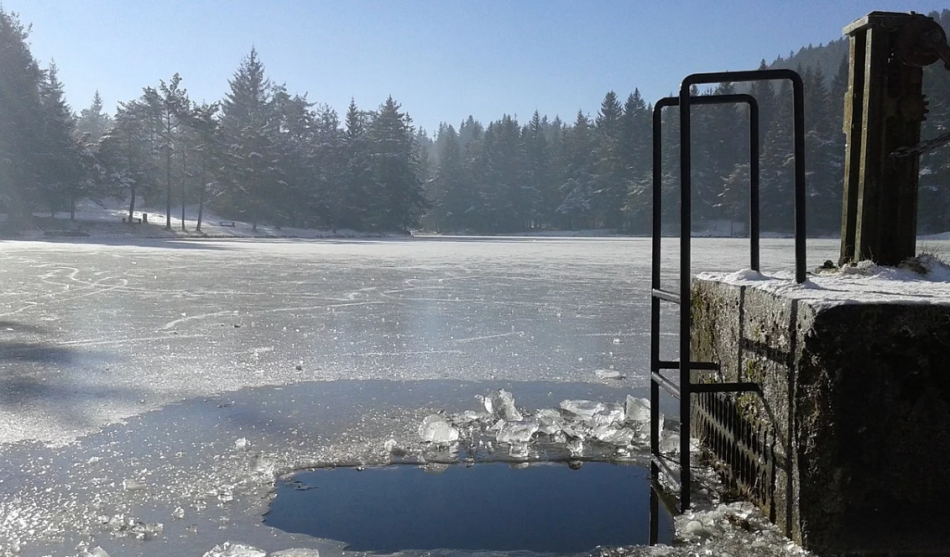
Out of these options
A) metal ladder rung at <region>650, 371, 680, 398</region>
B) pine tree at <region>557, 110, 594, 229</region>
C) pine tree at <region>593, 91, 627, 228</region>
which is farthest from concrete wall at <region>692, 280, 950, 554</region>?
pine tree at <region>557, 110, 594, 229</region>

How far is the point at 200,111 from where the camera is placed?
53531 mm

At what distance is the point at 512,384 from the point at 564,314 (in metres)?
3.86

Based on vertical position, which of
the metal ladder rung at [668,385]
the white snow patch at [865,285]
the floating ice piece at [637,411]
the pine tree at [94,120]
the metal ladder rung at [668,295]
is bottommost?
the floating ice piece at [637,411]

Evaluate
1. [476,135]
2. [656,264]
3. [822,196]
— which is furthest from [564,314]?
[476,135]

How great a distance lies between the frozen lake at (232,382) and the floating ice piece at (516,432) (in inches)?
19.9

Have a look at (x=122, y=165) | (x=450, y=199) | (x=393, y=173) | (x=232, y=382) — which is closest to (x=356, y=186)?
(x=393, y=173)

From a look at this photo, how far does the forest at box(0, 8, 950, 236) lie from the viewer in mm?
49344

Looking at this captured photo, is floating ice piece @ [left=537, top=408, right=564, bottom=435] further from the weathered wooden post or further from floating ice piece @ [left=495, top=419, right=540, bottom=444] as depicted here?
the weathered wooden post

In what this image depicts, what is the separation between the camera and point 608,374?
18.5 feet

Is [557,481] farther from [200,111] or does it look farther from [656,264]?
[200,111]

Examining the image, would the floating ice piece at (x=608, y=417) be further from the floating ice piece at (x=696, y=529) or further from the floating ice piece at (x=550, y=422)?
the floating ice piece at (x=696, y=529)

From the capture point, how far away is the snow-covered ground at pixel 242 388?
2.81m

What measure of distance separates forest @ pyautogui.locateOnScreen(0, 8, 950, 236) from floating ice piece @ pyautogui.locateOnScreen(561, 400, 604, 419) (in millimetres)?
41638

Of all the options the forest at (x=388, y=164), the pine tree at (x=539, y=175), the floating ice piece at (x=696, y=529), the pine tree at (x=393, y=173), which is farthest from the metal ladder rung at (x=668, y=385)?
the pine tree at (x=539, y=175)
